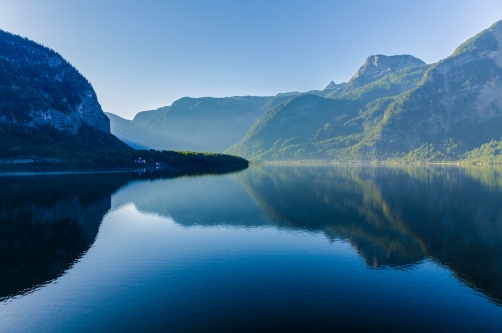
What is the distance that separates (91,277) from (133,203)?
43237 millimetres

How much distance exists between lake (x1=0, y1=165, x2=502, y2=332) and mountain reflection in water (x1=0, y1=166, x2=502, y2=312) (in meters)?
0.26

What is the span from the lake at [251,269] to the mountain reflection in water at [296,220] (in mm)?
264

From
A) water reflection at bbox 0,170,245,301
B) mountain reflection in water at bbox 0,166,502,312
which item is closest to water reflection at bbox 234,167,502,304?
mountain reflection in water at bbox 0,166,502,312

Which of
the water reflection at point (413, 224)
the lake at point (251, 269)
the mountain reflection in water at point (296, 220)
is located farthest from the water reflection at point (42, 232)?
the water reflection at point (413, 224)

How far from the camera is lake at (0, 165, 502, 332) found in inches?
882

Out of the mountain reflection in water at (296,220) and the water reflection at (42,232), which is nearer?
the water reflection at (42,232)

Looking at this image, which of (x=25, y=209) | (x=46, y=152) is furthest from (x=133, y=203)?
(x=46, y=152)

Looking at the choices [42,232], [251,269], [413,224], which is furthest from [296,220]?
[42,232]

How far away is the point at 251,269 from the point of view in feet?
104

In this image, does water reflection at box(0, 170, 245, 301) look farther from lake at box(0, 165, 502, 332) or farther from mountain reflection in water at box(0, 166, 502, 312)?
lake at box(0, 165, 502, 332)

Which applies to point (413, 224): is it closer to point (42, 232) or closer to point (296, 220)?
point (296, 220)

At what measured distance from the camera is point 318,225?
164 feet

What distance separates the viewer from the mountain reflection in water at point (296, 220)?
108ft

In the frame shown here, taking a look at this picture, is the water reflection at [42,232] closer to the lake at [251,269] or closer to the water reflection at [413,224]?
the lake at [251,269]
